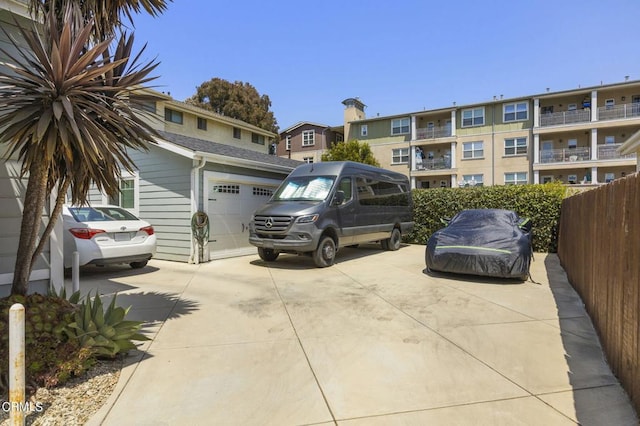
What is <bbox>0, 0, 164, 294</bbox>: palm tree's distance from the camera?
10.3ft

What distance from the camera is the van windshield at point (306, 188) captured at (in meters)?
9.10

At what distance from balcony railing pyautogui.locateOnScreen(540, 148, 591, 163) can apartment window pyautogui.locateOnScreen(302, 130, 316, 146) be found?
20.7m

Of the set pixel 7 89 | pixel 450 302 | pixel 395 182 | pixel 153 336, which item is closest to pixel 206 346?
pixel 153 336

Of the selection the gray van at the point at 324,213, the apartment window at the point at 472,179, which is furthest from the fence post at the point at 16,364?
the apartment window at the point at 472,179

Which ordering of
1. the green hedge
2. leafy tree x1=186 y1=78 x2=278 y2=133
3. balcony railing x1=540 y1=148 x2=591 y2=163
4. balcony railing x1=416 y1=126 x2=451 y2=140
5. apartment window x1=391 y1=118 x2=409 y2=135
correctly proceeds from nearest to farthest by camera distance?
the green hedge < balcony railing x1=540 y1=148 x2=591 y2=163 < balcony railing x1=416 y1=126 x2=451 y2=140 < apartment window x1=391 y1=118 x2=409 y2=135 < leafy tree x1=186 y1=78 x2=278 y2=133

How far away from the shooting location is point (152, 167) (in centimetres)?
1053

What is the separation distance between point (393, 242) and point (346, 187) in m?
3.52

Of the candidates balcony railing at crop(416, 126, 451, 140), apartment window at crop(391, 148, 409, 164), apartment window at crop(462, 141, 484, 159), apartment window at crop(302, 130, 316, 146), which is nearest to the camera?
apartment window at crop(462, 141, 484, 159)

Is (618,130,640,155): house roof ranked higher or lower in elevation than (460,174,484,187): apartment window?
lower

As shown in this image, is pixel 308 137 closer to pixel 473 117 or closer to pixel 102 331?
pixel 473 117

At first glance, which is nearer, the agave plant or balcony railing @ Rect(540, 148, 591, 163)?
the agave plant

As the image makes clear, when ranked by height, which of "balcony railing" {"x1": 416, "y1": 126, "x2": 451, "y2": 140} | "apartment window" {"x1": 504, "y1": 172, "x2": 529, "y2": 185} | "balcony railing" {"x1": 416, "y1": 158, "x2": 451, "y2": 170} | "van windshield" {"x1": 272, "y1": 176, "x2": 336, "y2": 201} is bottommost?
"van windshield" {"x1": 272, "y1": 176, "x2": 336, "y2": 201}

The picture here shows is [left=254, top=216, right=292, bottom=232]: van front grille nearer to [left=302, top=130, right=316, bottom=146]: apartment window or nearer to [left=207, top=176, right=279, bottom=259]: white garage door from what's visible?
[left=207, top=176, right=279, bottom=259]: white garage door

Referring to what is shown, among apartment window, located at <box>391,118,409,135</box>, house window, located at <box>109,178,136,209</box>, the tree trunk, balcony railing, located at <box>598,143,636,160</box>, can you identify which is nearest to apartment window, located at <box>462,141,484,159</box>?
apartment window, located at <box>391,118,409,135</box>
